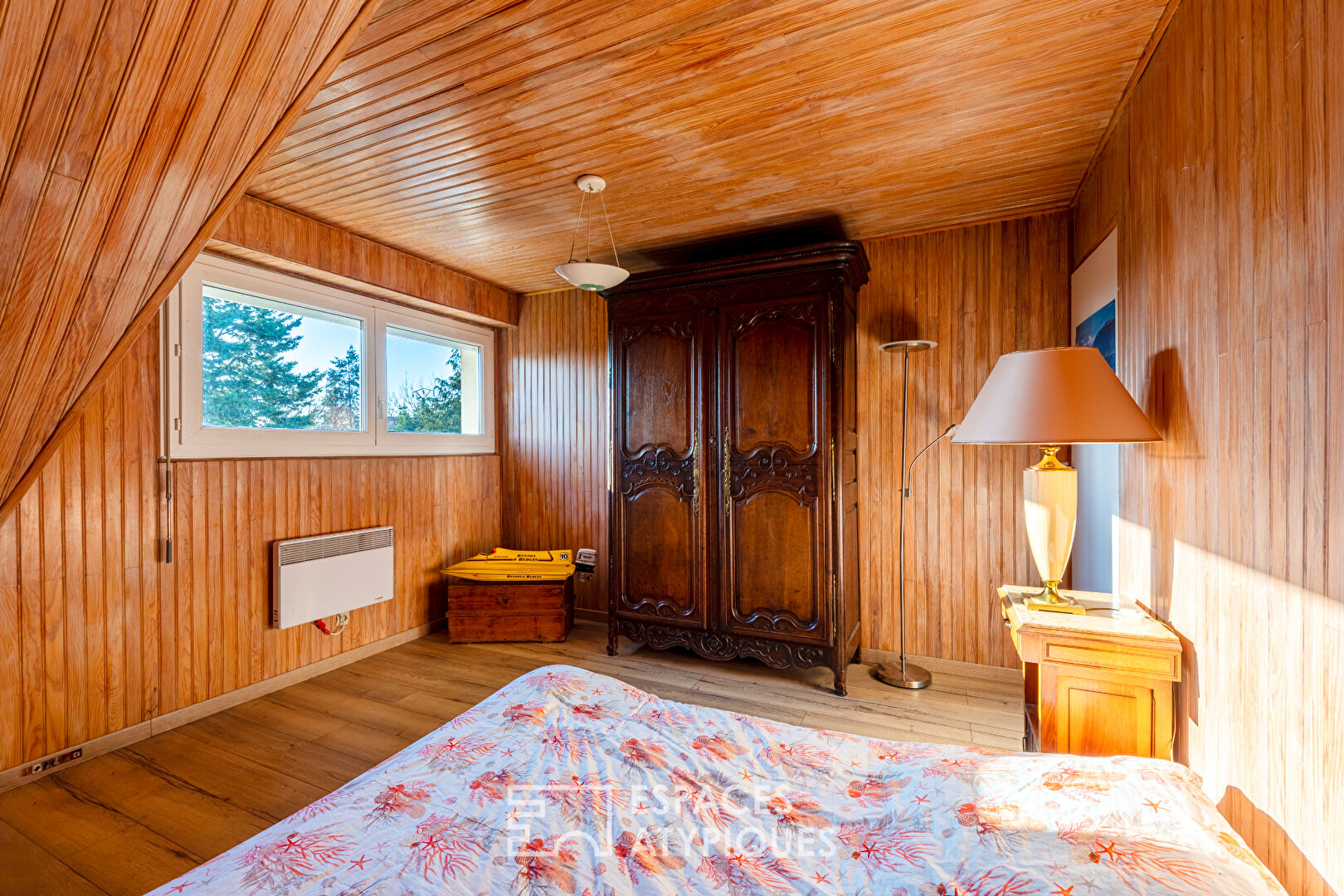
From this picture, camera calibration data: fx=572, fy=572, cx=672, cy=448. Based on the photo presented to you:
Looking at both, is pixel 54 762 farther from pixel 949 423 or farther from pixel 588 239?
pixel 949 423

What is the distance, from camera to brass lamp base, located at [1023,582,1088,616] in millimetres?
1818

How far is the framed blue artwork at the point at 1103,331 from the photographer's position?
2.27m

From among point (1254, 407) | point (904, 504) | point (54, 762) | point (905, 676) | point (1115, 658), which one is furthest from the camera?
point (904, 504)

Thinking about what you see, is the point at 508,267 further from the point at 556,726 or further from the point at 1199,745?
the point at 1199,745

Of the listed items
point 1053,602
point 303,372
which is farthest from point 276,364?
point 1053,602

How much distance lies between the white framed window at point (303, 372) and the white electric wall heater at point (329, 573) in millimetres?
524

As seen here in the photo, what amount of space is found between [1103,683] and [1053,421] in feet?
2.45

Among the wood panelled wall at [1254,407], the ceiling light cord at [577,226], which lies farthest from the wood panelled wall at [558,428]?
the wood panelled wall at [1254,407]

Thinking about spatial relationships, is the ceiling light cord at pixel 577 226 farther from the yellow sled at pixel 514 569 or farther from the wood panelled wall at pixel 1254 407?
the wood panelled wall at pixel 1254 407

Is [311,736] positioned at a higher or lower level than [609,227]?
lower

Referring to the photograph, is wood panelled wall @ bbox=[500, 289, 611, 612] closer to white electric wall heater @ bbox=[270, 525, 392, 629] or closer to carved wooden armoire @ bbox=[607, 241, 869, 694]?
carved wooden armoire @ bbox=[607, 241, 869, 694]

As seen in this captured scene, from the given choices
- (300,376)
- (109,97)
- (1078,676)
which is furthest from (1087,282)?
(300,376)

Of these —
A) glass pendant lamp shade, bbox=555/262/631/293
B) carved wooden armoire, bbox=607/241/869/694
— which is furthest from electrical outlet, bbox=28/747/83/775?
glass pendant lamp shade, bbox=555/262/631/293

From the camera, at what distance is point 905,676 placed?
10.4ft
